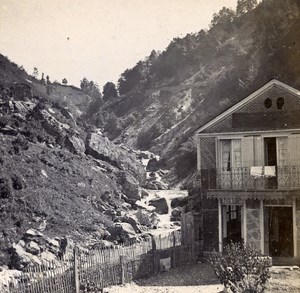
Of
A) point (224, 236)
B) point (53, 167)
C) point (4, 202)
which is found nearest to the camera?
point (224, 236)

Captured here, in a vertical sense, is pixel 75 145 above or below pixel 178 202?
above

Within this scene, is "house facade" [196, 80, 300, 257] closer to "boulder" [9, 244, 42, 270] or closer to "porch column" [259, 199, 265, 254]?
"porch column" [259, 199, 265, 254]

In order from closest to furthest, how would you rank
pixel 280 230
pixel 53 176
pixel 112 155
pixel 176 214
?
pixel 280 230
pixel 53 176
pixel 176 214
pixel 112 155

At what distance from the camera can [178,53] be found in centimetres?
10712

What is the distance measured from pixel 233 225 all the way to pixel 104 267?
846 centimetres

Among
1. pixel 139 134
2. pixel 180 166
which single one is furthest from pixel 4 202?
pixel 139 134

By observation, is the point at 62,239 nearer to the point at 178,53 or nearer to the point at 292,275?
the point at 292,275

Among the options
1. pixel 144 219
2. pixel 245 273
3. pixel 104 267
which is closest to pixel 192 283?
pixel 104 267

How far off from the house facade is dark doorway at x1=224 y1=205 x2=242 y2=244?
74 millimetres

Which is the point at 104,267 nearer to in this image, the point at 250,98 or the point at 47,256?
the point at 47,256

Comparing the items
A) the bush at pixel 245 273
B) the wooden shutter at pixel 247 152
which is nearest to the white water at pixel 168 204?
the wooden shutter at pixel 247 152

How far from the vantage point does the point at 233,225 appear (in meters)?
22.6

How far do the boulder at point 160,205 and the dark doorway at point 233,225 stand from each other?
Result: 16.4 metres

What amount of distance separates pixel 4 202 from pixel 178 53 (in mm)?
84551
